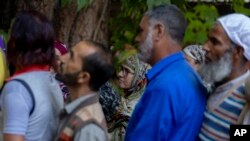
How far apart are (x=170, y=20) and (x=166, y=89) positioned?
15.0 inches

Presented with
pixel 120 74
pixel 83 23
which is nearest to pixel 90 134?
pixel 120 74

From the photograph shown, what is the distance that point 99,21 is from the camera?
18.1 ft

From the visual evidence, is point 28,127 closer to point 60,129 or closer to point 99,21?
point 60,129

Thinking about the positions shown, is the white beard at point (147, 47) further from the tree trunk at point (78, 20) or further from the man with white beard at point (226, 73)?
the tree trunk at point (78, 20)

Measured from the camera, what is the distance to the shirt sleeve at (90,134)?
3.04 m

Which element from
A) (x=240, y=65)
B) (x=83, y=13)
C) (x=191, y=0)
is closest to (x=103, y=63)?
(x=240, y=65)

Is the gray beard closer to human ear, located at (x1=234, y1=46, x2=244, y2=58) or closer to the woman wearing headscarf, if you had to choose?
human ear, located at (x1=234, y1=46, x2=244, y2=58)

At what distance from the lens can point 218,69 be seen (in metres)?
3.09

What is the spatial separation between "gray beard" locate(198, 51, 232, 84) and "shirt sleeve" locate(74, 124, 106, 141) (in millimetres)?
575

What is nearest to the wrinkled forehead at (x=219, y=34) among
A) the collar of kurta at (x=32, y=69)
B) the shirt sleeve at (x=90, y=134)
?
the shirt sleeve at (x=90, y=134)

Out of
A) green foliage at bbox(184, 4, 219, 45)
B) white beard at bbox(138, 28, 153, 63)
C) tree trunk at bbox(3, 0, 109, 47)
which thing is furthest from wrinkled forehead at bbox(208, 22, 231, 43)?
tree trunk at bbox(3, 0, 109, 47)

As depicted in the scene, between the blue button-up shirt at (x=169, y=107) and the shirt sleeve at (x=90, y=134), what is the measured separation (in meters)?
0.19

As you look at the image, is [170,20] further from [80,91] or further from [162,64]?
[80,91]

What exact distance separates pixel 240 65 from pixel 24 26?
104 cm
